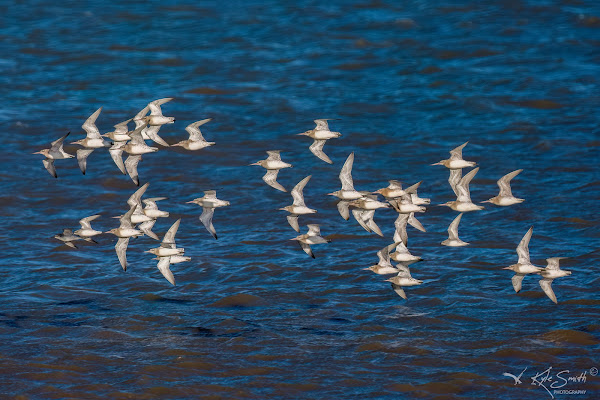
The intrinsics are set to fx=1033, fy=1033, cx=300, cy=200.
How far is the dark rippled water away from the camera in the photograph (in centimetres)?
2584

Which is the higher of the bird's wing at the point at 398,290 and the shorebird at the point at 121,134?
the shorebird at the point at 121,134

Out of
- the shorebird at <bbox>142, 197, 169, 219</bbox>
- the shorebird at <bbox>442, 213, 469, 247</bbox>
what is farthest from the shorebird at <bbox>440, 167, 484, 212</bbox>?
the shorebird at <bbox>142, 197, 169, 219</bbox>

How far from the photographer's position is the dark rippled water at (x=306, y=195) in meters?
25.8

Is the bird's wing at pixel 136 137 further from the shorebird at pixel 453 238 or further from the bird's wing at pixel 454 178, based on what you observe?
the shorebird at pixel 453 238

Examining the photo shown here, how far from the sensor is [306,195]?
121 feet

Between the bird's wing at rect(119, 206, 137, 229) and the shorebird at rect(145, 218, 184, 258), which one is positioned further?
→ the shorebird at rect(145, 218, 184, 258)

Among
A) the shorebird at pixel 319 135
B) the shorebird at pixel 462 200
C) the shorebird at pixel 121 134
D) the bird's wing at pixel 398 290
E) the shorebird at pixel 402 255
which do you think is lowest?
the bird's wing at pixel 398 290

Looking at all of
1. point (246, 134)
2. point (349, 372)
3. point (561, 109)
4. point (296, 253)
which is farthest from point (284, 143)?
point (349, 372)

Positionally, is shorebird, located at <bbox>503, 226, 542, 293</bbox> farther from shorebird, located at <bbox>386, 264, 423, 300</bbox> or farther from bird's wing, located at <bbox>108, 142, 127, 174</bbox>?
bird's wing, located at <bbox>108, 142, 127, 174</bbox>

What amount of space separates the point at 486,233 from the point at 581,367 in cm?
923

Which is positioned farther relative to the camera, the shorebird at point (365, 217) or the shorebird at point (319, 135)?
the shorebird at point (365, 217)

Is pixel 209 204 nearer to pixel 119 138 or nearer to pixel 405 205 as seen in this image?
pixel 119 138

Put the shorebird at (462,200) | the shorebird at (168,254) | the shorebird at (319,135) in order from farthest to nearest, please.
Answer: the shorebird at (319,135) → the shorebird at (168,254) → the shorebird at (462,200)
